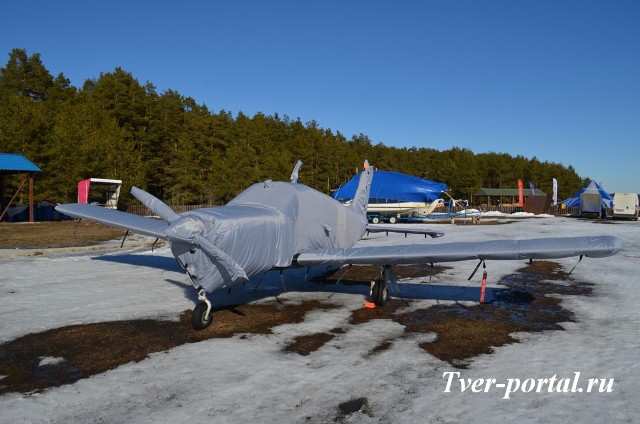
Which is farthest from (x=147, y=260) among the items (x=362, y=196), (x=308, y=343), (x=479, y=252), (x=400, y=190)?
(x=400, y=190)

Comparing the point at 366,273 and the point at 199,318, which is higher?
the point at 199,318

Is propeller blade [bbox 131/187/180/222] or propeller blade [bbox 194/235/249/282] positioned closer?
propeller blade [bbox 194/235/249/282]

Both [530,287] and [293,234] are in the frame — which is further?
[530,287]

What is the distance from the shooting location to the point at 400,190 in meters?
41.7

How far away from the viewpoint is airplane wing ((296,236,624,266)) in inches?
294

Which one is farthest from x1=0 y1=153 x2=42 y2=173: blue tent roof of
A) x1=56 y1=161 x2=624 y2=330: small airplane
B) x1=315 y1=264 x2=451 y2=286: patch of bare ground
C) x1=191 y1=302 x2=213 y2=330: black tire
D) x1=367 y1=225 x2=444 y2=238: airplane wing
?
x1=191 y1=302 x2=213 y2=330: black tire

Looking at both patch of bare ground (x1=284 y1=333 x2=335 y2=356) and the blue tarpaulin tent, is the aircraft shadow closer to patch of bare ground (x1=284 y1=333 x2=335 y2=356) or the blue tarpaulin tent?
patch of bare ground (x1=284 y1=333 x2=335 y2=356)

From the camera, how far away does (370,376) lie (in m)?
5.52

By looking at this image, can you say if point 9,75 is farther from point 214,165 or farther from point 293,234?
point 293,234

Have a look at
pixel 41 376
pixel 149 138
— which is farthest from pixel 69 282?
pixel 149 138

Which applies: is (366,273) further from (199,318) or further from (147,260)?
(147,260)

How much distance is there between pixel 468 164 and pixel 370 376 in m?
118

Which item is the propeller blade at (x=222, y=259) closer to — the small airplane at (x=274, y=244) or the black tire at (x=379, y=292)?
the small airplane at (x=274, y=244)

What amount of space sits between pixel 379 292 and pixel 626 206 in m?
50.6
